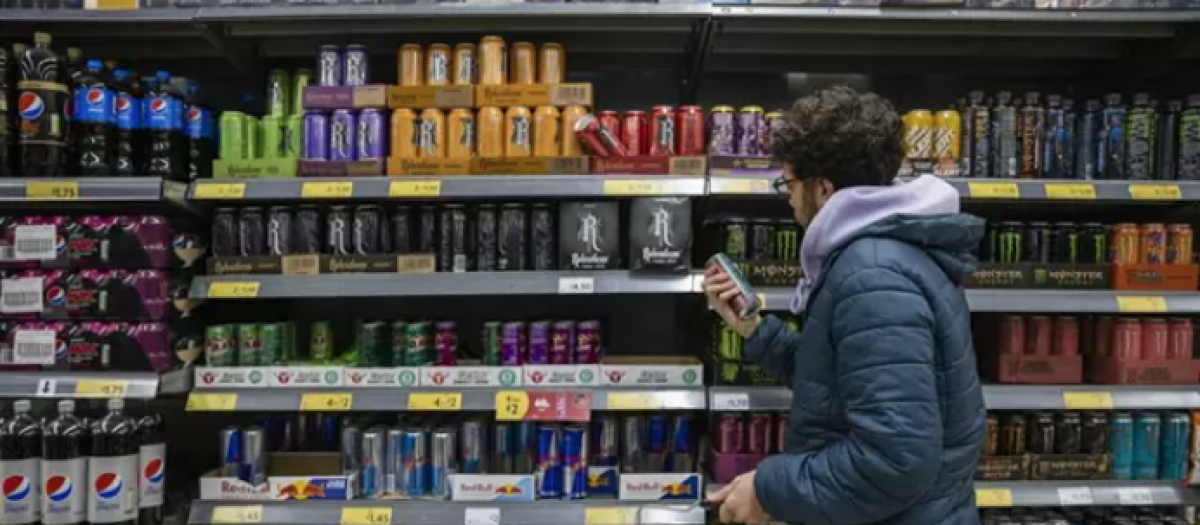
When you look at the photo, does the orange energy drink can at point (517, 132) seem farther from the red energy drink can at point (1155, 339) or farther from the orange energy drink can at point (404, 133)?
the red energy drink can at point (1155, 339)

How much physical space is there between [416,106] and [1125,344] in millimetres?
2391

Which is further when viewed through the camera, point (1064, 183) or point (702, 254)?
point (702, 254)

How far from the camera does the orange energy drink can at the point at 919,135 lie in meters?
2.34

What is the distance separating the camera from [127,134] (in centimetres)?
237

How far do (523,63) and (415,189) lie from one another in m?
0.54

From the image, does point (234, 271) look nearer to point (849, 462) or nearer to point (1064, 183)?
point (849, 462)

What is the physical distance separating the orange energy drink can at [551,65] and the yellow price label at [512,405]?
1.00m

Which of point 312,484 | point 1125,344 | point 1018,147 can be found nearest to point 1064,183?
point 1018,147

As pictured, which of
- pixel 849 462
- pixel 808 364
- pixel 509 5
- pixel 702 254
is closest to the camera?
pixel 849 462

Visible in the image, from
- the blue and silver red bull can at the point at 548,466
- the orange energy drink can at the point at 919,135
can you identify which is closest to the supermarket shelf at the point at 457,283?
the blue and silver red bull can at the point at 548,466

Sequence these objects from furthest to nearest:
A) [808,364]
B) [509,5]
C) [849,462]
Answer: [509,5] → [808,364] → [849,462]

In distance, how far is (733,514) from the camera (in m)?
1.56

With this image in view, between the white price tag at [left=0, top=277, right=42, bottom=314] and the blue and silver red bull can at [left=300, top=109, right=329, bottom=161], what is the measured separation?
0.93 meters

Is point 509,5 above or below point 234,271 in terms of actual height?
above
